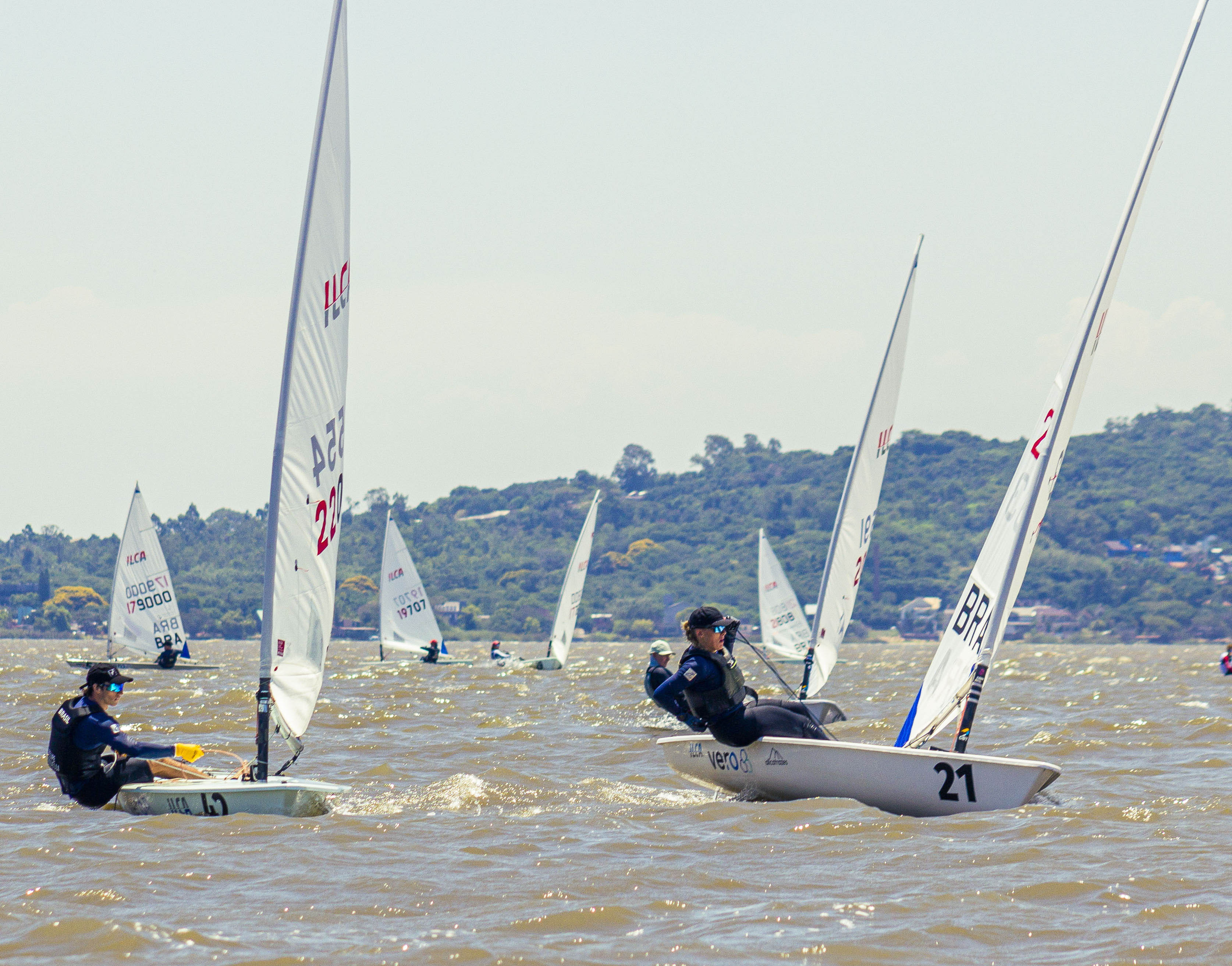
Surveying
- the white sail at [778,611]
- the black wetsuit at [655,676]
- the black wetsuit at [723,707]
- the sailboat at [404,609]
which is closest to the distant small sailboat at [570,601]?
the white sail at [778,611]

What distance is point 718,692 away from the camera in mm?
9594

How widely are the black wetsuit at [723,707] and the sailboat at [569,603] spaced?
21916 millimetres

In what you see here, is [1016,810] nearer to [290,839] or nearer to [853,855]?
[853,855]

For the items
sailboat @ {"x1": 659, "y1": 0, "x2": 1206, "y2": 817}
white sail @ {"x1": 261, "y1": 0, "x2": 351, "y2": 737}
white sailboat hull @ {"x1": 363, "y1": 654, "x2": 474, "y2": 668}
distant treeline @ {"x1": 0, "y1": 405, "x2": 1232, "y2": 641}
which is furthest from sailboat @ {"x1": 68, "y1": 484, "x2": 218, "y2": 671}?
distant treeline @ {"x1": 0, "y1": 405, "x2": 1232, "y2": 641}

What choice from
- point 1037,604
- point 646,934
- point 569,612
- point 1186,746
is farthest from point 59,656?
point 1037,604

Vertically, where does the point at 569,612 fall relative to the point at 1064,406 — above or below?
below

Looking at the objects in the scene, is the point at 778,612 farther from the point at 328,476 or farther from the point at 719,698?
the point at 328,476

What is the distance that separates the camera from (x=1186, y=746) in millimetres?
13523

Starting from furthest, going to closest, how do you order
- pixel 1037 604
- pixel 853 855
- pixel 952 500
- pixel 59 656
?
pixel 952 500
pixel 1037 604
pixel 59 656
pixel 853 855

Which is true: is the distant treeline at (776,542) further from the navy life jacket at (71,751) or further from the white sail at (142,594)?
the navy life jacket at (71,751)

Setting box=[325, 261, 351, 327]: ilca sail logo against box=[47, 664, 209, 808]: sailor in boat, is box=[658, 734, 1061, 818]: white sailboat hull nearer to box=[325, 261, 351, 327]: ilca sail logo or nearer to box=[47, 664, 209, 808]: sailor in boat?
box=[47, 664, 209, 808]: sailor in boat

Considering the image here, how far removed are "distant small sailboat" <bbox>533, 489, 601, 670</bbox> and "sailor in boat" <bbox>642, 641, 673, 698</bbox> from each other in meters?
16.2

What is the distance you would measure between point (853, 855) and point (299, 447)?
4474 millimetres

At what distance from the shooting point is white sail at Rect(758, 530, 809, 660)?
3653cm
